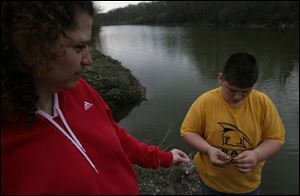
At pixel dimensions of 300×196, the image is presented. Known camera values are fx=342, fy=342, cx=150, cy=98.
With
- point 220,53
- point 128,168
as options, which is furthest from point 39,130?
point 220,53

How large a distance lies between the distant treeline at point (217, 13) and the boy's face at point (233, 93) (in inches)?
1055

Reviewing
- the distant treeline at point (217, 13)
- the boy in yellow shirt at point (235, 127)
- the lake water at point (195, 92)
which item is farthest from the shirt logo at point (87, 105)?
the distant treeline at point (217, 13)

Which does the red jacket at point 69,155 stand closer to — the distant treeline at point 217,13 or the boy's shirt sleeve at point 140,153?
the boy's shirt sleeve at point 140,153

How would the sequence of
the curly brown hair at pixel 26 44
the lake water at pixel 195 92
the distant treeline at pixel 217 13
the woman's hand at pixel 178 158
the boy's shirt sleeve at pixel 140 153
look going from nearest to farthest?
the curly brown hair at pixel 26 44
the boy's shirt sleeve at pixel 140 153
the woman's hand at pixel 178 158
the lake water at pixel 195 92
the distant treeline at pixel 217 13

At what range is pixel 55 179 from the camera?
1.13m

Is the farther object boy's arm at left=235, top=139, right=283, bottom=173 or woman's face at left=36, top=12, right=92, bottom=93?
boy's arm at left=235, top=139, right=283, bottom=173

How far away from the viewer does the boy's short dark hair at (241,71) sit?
2.13 metres

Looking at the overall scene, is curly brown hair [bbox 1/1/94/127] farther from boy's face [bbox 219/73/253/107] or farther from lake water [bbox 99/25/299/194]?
lake water [bbox 99/25/299/194]

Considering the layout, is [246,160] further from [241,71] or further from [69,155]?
[69,155]

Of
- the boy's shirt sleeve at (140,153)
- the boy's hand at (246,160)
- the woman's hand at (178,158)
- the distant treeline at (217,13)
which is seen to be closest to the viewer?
the boy's shirt sleeve at (140,153)

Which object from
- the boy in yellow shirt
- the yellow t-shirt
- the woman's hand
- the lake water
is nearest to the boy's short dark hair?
the boy in yellow shirt

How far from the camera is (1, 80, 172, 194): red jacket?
109 centimetres

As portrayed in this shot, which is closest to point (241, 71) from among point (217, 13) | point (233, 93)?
point (233, 93)

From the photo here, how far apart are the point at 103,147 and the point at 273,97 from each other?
1038 centimetres
